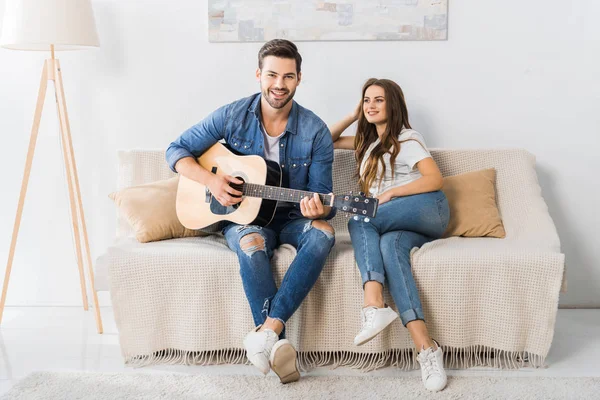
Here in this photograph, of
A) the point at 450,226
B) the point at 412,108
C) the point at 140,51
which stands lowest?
the point at 450,226

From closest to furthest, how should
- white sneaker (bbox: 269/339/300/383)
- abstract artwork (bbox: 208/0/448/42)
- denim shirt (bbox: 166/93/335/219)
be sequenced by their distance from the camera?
1. white sneaker (bbox: 269/339/300/383)
2. denim shirt (bbox: 166/93/335/219)
3. abstract artwork (bbox: 208/0/448/42)

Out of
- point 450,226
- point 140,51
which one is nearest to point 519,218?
point 450,226

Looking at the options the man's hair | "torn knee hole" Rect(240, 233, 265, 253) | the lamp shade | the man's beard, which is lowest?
"torn knee hole" Rect(240, 233, 265, 253)

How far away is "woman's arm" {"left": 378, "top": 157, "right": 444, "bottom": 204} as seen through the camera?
7.90 feet

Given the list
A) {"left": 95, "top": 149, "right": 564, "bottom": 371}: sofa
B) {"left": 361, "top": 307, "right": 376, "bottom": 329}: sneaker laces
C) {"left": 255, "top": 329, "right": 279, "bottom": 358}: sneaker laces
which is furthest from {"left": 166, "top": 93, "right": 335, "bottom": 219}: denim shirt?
{"left": 255, "top": 329, "right": 279, "bottom": 358}: sneaker laces

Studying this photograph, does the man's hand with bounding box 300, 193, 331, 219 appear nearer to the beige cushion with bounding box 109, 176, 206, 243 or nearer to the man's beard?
the man's beard

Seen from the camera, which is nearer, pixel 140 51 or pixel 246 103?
pixel 246 103

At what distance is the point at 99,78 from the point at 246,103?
0.94 metres

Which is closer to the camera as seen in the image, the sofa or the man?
the man

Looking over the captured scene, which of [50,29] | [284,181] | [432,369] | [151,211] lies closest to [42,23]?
[50,29]

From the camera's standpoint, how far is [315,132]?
7.77 feet

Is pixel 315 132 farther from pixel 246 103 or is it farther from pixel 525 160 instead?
pixel 525 160

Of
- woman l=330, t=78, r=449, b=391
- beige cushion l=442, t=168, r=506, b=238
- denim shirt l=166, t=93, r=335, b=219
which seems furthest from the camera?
beige cushion l=442, t=168, r=506, b=238

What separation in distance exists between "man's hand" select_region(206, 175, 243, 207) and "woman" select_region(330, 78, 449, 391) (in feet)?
1.33
